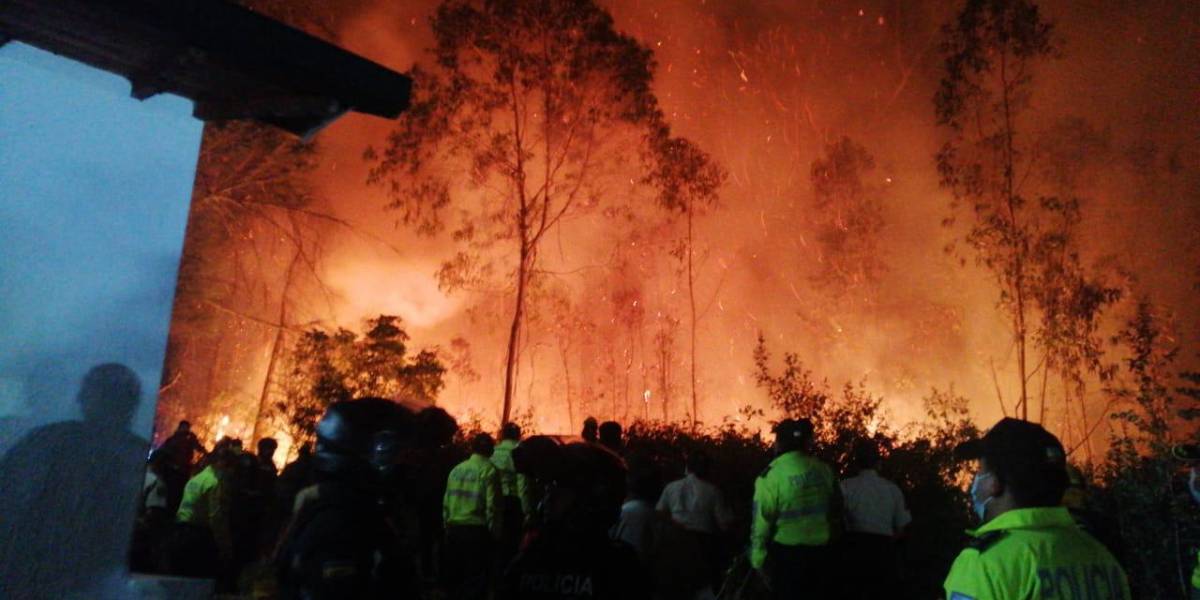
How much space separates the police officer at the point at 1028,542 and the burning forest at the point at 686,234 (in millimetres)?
11458

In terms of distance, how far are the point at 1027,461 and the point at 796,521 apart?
3.28 m

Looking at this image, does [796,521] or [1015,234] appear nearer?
[796,521]

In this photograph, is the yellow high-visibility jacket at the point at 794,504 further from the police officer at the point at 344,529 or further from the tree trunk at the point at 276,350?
the tree trunk at the point at 276,350

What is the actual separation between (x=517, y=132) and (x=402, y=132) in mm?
2198

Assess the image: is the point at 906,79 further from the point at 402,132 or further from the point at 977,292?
the point at 402,132

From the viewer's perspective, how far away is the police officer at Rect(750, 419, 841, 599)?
5.57 metres

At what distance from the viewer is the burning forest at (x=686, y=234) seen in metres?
17.2

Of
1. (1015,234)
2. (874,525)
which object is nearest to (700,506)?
(874,525)

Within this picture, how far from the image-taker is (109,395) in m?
3.06

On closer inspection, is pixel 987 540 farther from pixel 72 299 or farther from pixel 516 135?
pixel 516 135

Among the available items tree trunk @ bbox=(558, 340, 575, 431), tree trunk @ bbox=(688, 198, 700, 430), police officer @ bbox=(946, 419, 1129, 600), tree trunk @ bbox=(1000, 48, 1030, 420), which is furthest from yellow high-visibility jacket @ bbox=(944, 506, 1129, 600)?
tree trunk @ bbox=(688, 198, 700, 430)

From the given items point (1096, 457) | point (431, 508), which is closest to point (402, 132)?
point (431, 508)

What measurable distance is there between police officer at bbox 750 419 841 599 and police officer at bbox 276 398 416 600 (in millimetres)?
3425

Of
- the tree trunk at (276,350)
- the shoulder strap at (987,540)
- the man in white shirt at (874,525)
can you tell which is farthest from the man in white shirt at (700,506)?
the tree trunk at (276,350)
